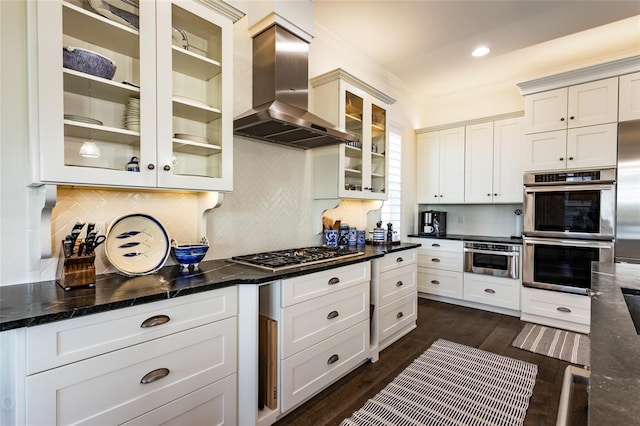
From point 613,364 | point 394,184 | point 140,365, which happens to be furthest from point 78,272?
point 394,184

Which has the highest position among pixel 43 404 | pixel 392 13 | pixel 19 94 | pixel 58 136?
pixel 392 13

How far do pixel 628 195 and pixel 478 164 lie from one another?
1.45m

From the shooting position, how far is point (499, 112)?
13.6ft

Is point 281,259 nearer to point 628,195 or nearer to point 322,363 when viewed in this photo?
point 322,363

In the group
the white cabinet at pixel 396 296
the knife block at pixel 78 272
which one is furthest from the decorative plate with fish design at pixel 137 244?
the white cabinet at pixel 396 296

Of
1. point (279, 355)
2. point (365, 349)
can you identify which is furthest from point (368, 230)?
point (279, 355)

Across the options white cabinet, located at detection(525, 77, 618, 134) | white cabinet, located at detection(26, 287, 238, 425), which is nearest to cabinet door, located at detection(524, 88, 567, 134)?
white cabinet, located at detection(525, 77, 618, 134)

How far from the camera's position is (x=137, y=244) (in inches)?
Answer: 65.7

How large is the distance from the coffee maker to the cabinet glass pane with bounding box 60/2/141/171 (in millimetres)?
3724

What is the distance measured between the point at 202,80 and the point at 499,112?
153 inches

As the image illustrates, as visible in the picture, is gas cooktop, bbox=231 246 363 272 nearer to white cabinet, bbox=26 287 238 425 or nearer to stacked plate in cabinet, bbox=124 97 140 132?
white cabinet, bbox=26 287 238 425

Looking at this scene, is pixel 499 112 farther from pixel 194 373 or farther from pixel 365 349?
pixel 194 373

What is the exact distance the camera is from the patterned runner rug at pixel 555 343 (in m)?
2.57

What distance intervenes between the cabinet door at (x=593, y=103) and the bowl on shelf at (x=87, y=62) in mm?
3979
